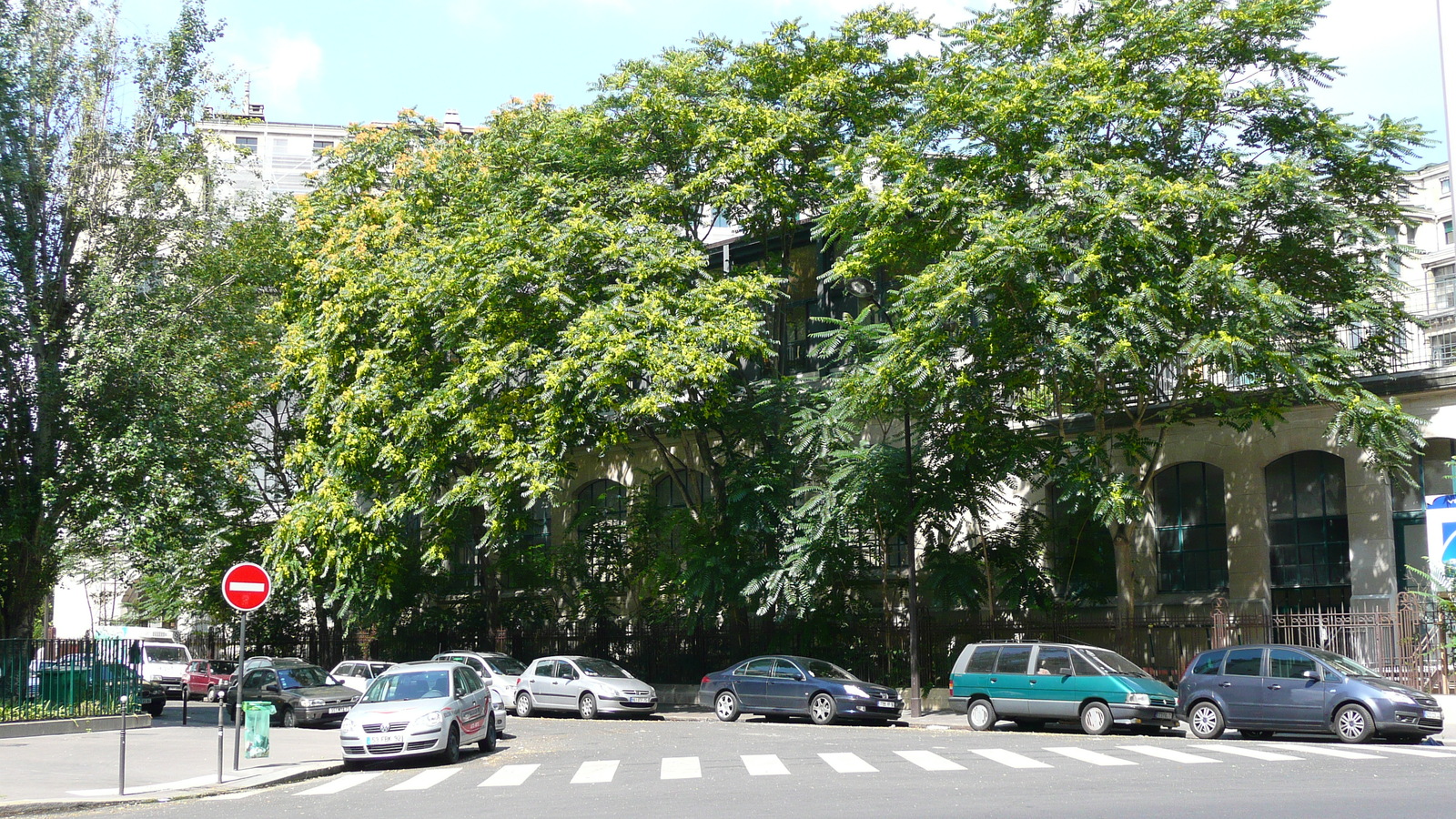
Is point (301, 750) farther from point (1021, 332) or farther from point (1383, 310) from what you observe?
point (1383, 310)

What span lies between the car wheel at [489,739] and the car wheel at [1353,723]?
13.1 m

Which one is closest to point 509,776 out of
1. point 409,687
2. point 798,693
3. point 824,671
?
point 409,687

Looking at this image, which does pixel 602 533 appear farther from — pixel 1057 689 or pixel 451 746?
pixel 451 746

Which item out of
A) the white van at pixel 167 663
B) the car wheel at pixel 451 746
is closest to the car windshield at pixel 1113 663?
the car wheel at pixel 451 746

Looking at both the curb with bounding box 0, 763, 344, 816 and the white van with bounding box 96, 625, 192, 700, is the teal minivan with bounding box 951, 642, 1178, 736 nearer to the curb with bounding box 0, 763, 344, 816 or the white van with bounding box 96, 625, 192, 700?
the curb with bounding box 0, 763, 344, 816

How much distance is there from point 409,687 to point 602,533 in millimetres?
17706

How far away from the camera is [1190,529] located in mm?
31250

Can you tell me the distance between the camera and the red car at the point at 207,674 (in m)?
37.8

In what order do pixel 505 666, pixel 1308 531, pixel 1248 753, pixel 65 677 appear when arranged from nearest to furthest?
pixel 1248 753, pixel 65 677, pixel 1308 531, pixel 505 666

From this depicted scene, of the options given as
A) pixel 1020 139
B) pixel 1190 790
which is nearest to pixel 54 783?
pixel 1190 790

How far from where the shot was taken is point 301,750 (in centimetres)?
2131

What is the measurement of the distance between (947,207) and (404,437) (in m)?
14.5

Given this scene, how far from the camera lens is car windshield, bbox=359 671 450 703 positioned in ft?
62.3

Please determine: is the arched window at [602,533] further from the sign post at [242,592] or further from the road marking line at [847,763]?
the road marking line at [847,763]
